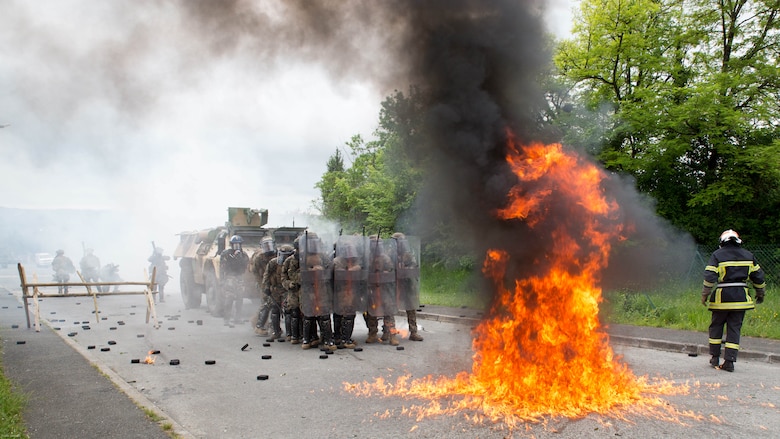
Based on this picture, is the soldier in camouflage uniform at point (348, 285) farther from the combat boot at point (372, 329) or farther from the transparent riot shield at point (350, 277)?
the combat boot at point (372, 329)

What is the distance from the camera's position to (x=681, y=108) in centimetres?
1446

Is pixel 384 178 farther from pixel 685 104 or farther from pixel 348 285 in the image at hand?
pixel 348 285

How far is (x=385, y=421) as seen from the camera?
517 cm

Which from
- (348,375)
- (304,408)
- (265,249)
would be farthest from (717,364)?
(265,249)

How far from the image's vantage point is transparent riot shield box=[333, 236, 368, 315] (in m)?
9.16

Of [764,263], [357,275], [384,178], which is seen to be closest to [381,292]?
[357,275]

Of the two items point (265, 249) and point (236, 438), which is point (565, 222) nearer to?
point (236, 438)

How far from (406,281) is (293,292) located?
208 centimetres

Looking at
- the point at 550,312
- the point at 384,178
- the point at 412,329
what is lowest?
the point at 412,329

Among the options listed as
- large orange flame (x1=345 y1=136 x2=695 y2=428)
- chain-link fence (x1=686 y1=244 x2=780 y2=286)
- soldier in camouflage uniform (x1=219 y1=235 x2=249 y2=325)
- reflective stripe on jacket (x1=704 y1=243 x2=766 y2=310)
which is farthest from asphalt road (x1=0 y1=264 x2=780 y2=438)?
chain-link fence (x1=686 y1=244 x2=780 y2=286)

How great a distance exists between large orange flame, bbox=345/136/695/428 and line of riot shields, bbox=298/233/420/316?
109 inches

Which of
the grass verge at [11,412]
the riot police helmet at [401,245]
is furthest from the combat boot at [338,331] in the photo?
the grass verge at [11,412]

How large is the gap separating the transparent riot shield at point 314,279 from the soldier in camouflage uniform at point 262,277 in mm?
1595

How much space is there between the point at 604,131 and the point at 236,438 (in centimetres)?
1419
